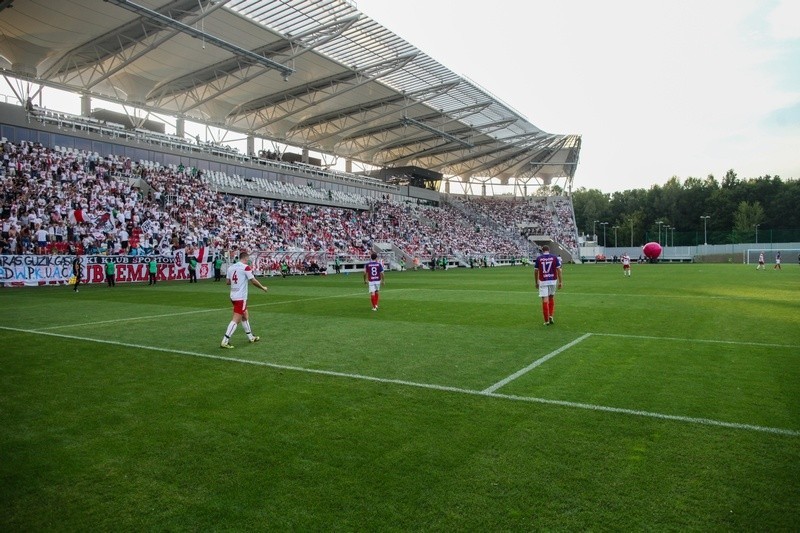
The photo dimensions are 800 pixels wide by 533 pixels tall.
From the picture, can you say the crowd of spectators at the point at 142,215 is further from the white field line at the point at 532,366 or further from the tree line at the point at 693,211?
A: the tree line at the point at 693,211

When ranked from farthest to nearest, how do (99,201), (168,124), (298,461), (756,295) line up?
(168,124)
(99,201)
(756,295)
(298,461)

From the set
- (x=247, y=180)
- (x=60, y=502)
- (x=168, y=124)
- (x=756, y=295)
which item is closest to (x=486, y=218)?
(x=247, y=180)

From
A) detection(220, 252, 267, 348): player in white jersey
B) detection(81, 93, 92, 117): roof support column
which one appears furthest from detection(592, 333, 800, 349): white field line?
detection(81, 93, 92, 117): roof support column

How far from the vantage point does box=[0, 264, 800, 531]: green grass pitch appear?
368cm

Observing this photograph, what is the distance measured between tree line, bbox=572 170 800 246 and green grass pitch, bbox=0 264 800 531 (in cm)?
8571

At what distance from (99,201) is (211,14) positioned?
554 inches

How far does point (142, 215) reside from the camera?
112 ft

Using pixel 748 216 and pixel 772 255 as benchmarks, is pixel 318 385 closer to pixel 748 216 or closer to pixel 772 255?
pixel 772 255

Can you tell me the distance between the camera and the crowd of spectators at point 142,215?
28623 millimetres

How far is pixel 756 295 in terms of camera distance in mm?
19688

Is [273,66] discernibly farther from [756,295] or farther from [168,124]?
[756,295]

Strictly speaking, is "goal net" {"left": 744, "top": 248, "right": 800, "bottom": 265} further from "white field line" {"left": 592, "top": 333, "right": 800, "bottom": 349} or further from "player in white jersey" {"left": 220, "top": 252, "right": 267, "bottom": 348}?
"player in white jersey" {"left": 220, "top": 252, "right": 267, "bottom": 348}

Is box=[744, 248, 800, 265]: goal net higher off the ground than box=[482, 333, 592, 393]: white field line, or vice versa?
box=[744, 248, 800, 265]: goal net

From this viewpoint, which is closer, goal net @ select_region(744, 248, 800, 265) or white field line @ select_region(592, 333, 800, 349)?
white field line @ select_region(592, 333, 800, 349)
